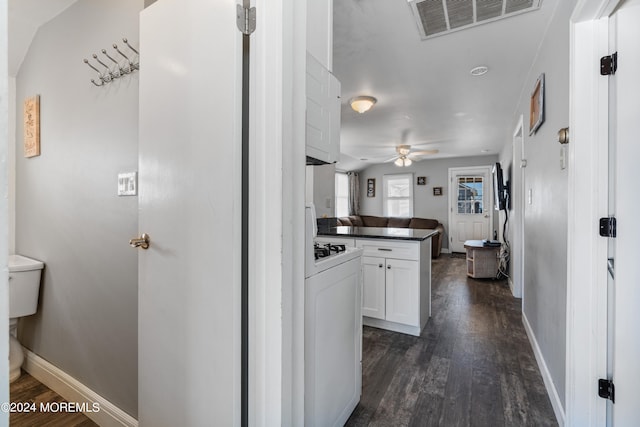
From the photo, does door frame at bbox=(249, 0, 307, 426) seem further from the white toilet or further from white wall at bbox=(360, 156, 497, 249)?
white wall at bbox=(360, 156, 497, 249)

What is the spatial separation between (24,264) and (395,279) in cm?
269

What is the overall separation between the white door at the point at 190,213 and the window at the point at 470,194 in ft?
23.7

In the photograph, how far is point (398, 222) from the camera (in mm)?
7551

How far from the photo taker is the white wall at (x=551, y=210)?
61.0 inches

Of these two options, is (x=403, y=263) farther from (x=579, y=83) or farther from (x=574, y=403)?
(x=579, y=83)

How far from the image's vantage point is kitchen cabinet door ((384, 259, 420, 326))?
2.56 m

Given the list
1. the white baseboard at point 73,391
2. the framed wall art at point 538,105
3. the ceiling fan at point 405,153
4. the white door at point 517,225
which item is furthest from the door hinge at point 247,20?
the ceiling fan at point 405,153

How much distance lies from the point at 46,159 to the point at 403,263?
2.71 meters

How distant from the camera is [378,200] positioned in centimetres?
824

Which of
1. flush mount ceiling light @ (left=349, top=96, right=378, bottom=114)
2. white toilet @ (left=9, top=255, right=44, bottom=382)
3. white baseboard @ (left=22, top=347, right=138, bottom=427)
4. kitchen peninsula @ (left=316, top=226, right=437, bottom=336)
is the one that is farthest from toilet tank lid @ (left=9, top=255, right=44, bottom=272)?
flush mount ceiling light @ (left=349, top=96, right=378, bottom=114)

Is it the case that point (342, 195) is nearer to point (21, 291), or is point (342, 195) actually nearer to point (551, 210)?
point (551, 210)

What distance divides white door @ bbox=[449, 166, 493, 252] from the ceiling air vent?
567cm

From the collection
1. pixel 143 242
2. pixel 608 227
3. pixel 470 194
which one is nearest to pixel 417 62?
pixel 608 227

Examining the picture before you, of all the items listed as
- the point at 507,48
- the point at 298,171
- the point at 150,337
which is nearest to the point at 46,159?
the point at 150,337
